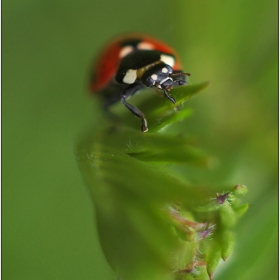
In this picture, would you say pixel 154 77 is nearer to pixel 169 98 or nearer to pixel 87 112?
pixel 169 98

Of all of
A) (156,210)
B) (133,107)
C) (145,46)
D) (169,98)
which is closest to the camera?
(156,210)

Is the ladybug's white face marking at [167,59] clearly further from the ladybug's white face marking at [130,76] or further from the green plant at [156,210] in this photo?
the green plant at [156,210]

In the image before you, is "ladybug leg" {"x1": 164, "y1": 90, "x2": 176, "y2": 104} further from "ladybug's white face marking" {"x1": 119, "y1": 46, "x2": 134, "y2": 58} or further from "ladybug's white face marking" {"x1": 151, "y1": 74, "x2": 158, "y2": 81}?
"ladybug's white face marking" {"x1": 119, "y1": 46, "x2": 134, "y2": 58}

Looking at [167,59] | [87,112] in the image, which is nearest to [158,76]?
[167,59]

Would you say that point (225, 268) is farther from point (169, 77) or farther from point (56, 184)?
point (56, 184)

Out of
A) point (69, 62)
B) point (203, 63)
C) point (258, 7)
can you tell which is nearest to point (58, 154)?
point (69, 62)

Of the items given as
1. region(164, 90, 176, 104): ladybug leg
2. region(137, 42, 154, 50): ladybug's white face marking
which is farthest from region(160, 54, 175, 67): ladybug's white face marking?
region(164, 90, 176, 104): ladybug leg
